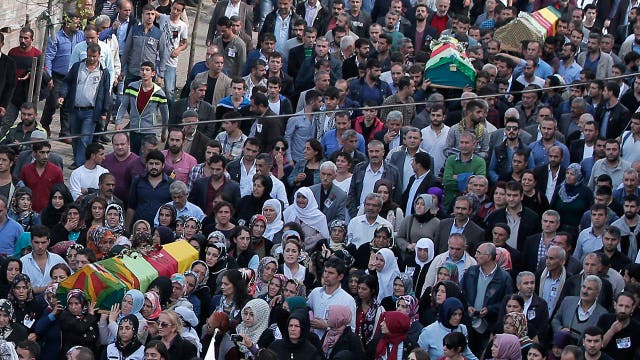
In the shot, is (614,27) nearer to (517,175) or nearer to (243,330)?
(517,175)

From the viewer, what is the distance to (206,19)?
100 ft

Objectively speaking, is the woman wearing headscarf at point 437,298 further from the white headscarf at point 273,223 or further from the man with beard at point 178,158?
the man with beard at point 178,158

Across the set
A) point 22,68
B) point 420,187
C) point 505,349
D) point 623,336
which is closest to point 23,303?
point 505,349

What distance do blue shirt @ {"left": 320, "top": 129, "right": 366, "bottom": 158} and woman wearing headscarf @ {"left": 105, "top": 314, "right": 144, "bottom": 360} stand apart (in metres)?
4.82

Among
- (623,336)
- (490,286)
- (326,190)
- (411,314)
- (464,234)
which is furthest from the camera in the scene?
(326,190)

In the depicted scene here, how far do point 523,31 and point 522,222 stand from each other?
6037 millimetres

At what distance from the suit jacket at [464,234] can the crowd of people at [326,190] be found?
0.02m

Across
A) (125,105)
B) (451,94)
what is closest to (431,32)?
(451,94)

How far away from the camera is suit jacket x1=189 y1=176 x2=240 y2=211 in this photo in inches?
813

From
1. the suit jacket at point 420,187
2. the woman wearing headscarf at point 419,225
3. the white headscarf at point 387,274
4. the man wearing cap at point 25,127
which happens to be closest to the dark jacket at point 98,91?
the man wearing cap at point 25,127

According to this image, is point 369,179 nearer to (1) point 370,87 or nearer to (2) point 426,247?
(2) point 426,247

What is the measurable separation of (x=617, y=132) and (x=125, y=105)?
5457 millimetres

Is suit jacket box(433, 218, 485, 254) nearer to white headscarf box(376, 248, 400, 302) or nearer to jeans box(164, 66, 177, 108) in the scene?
white headscarf box(376, 248, 400, 302)

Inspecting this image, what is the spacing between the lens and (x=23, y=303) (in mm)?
18172
